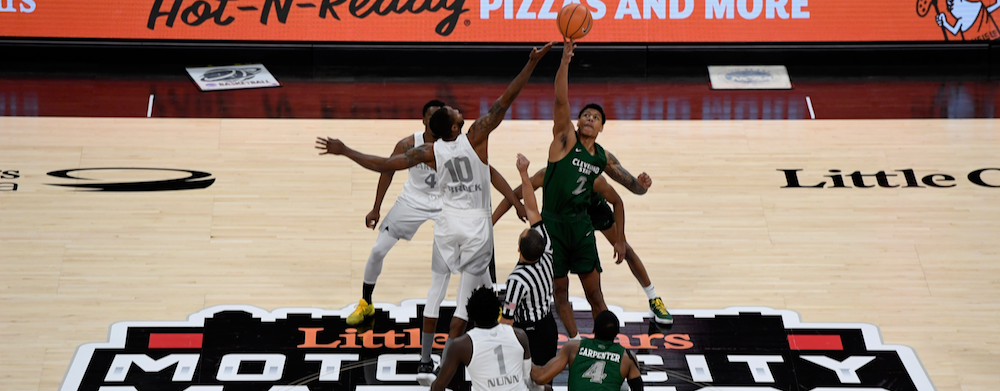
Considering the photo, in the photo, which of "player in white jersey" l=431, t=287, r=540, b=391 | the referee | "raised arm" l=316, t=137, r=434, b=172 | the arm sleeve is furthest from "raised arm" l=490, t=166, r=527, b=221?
"player in white jersey" l=431, t=287, r=540, b=391

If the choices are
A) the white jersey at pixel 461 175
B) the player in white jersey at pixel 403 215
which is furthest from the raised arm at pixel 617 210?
the player in white jersey at pixel 403 215

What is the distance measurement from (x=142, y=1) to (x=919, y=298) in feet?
29.1

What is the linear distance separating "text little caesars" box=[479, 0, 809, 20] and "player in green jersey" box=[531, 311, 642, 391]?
6.99m

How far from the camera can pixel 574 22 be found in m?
8.39

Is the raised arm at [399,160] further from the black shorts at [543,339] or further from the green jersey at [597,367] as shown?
the green jersey at [597,367]

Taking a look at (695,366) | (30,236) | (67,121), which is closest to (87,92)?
(67,121)

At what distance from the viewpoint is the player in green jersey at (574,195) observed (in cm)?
782

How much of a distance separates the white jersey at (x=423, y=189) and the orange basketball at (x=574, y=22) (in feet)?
4.88

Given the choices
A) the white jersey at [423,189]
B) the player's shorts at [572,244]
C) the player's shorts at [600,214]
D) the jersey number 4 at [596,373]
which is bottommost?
the jersey number 4 at [596,373]

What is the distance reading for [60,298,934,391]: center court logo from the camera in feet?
24.9

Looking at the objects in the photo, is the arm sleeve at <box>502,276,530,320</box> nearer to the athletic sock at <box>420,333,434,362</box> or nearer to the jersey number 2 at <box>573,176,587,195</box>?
the athletic sock at <box>420,333,434,362</box>

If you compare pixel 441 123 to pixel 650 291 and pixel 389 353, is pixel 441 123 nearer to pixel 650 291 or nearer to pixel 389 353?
pixel 389 353

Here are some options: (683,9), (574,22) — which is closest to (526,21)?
(683,9)

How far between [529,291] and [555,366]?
116 cm
